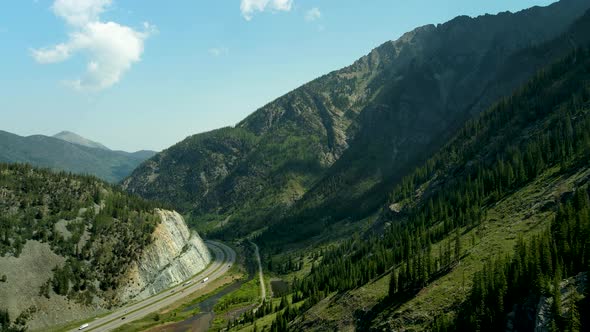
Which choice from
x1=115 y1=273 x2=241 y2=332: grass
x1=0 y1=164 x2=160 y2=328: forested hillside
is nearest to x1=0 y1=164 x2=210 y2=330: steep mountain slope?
x1=0 y1=164 x2=160 y2=328: forested hillside

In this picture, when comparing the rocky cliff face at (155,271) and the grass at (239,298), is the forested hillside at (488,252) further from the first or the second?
the rocky cliff face at (155,271)

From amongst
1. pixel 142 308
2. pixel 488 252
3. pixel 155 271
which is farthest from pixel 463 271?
pixel 155 271

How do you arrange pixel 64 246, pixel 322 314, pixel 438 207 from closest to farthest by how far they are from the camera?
pixel 322 314
pixel 64 246
pixel 438 207

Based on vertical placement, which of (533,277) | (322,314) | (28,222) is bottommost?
(322,314)

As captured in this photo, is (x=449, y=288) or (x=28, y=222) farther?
(x=28, y=222)

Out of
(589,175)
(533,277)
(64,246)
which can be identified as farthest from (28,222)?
(589,175)

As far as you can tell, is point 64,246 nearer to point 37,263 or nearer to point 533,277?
point 37,263

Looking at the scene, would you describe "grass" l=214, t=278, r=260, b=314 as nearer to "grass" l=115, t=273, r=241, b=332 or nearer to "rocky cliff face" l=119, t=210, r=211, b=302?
"grass" l=115, t=273, r=241, b=332
